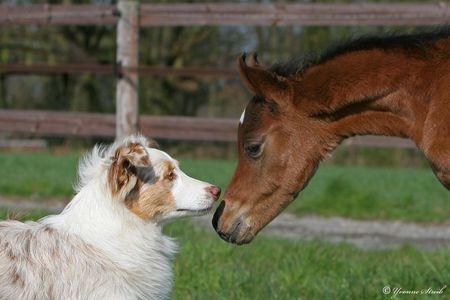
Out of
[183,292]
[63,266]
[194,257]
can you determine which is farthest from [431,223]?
[63,266]

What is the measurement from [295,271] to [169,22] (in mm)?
5666

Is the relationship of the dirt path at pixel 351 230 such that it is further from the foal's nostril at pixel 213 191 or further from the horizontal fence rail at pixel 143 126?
the foal's nostril at pixel 213 191

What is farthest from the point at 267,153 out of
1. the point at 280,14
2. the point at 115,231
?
the point at 280,14

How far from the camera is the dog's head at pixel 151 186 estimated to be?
504cm

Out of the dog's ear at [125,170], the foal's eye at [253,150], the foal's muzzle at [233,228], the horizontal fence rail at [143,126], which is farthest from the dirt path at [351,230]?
the dog's ear at [125,170]

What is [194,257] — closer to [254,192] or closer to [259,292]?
[259,292]

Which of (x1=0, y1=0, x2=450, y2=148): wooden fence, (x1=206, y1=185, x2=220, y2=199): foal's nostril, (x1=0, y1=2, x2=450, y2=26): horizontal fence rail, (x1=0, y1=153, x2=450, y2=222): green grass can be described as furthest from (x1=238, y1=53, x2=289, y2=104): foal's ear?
(x1=0, y1=153, x2=450, y2=222): green grass

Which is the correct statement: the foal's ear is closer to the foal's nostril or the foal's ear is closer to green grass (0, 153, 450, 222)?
the foal's nostril

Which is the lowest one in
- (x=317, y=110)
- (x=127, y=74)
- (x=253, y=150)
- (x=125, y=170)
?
(x=127, y=74)

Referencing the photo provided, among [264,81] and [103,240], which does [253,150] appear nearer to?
[264,81]

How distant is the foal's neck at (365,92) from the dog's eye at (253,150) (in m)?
0.37

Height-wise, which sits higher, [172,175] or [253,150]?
[253,150]

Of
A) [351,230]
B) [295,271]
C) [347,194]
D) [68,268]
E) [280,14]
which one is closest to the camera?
[68,268]

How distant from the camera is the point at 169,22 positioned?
11.7 metres
